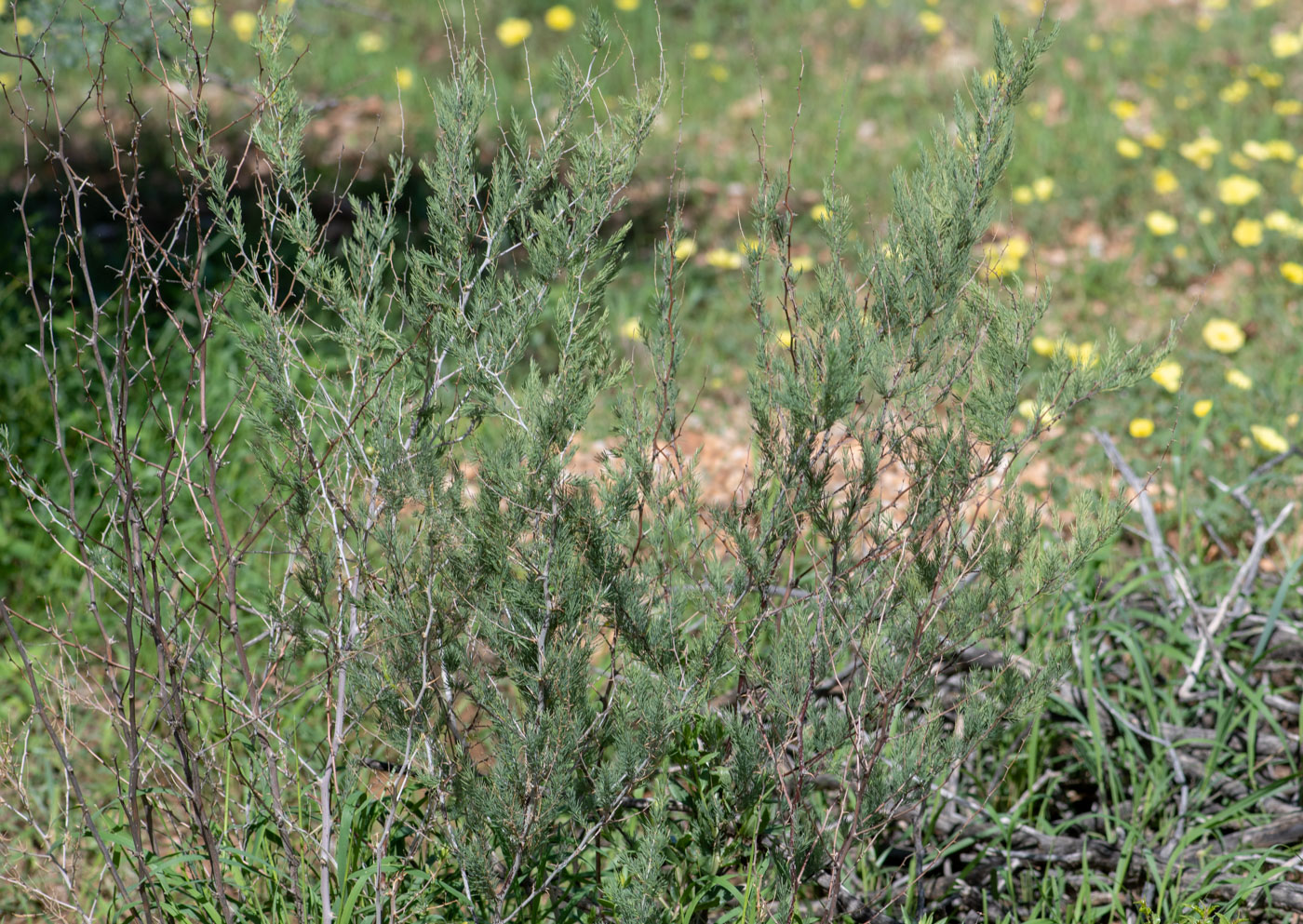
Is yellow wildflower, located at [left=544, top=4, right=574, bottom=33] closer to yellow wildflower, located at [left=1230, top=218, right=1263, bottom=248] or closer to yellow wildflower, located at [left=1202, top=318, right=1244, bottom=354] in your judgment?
Answer: yellow wildflower, located at [left=1230, top=218, right=1263, bottom=248]

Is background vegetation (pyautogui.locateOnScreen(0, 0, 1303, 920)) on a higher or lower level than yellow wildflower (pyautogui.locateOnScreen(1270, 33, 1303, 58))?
lower

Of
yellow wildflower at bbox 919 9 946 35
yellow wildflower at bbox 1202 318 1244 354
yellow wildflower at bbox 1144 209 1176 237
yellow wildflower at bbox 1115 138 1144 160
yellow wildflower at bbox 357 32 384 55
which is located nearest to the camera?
yellow wildflower at bbox 1202 318 1244 354

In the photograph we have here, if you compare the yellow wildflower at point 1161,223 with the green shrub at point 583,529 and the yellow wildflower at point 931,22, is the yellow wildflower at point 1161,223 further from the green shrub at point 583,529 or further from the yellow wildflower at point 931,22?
the green shrub at point 583,529

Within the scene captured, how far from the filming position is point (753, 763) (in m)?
1.67

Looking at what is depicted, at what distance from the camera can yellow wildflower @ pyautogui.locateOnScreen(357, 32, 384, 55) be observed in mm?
7061

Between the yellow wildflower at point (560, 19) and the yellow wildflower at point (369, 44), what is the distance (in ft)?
3.58

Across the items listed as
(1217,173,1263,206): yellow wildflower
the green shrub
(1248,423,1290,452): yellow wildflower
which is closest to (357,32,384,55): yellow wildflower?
(1217,173,1263,206): yellow wildflower

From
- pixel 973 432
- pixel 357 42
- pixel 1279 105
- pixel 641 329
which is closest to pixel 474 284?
pixel 641 329

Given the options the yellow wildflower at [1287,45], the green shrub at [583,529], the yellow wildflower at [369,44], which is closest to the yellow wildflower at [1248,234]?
the yellow wildflower at [1287,45]

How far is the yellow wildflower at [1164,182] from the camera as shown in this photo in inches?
191

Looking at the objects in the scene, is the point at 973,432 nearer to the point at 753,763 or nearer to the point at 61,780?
the point at 753,763

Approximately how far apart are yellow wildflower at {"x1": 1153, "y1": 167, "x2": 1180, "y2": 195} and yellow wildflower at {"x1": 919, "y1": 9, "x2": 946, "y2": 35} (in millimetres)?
2064

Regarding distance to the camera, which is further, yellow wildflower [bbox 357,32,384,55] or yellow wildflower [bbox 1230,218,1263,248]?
yellow wildflower [bbox 357,32,384,55]

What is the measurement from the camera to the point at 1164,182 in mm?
4867
